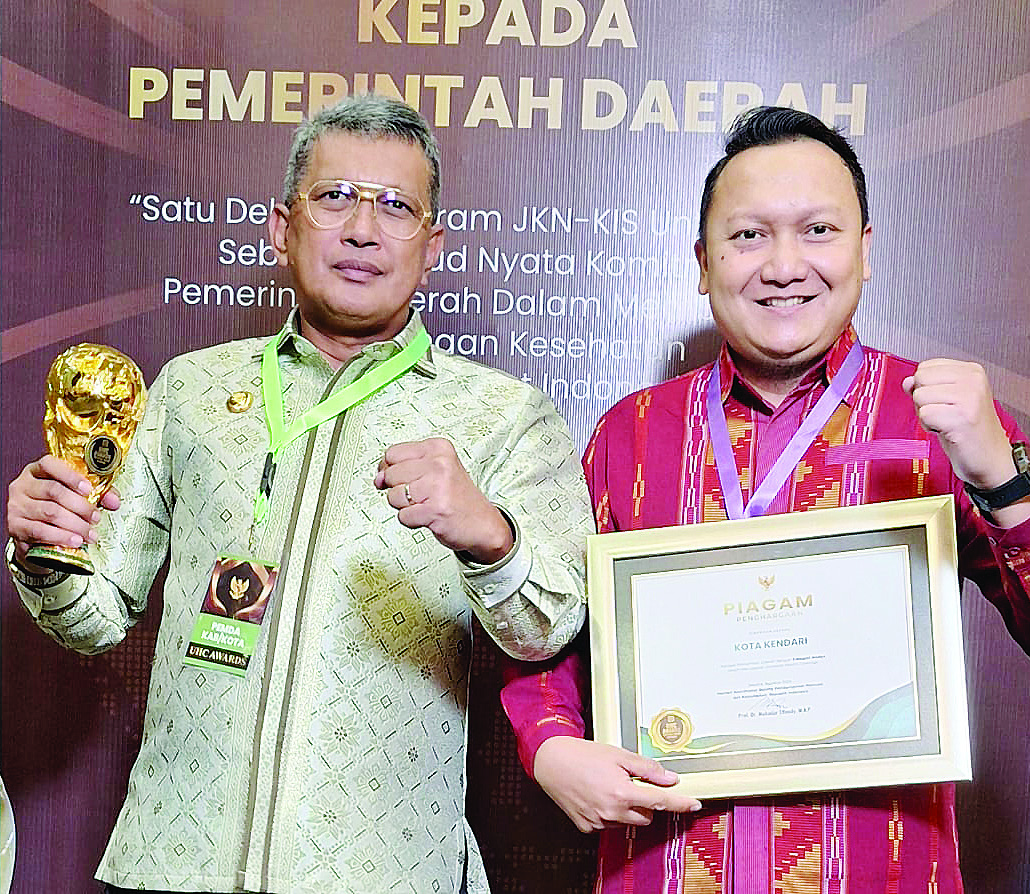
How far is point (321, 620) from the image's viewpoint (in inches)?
70.3

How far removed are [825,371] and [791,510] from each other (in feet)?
0.70

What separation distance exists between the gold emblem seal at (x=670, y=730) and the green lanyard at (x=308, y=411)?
629mm

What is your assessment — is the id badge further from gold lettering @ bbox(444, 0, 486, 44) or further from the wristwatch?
gold lettering @ bbox(444, 0, 486, 44)

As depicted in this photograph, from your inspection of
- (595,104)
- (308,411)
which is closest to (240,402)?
(308,411)

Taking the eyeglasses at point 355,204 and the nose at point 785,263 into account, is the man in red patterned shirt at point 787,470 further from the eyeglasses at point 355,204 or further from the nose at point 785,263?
the eyeglasses at point 355,204

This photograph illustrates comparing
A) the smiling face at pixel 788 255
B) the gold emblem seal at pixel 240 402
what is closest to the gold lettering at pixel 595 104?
the smiling face at pixel 788 255

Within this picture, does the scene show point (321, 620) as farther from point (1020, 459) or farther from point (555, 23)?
point (555, 23)

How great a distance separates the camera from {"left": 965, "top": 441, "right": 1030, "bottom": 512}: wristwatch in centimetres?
155

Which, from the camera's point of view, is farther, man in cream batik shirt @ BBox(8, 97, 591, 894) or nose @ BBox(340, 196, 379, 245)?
nose @ BBox(340, 196, 379, 245)

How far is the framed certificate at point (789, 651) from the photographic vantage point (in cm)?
162

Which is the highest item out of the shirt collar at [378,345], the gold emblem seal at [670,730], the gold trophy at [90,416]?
the shirt collar at [378,345]

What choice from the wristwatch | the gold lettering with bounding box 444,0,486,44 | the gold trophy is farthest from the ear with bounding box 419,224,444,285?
the wristwatch

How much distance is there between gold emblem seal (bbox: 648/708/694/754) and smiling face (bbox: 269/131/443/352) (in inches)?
28.9

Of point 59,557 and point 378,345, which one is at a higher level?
point 378,345
